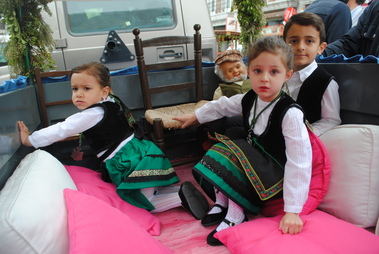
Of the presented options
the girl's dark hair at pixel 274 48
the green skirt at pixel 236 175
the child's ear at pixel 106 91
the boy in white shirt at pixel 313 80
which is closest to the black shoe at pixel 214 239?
the green skirt at pixel 236 175

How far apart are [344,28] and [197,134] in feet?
4.92

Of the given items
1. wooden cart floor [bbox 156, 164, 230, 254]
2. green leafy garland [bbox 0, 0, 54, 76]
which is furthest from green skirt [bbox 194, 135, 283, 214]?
green leafy garland [bbox 0, 0, 54, 76]

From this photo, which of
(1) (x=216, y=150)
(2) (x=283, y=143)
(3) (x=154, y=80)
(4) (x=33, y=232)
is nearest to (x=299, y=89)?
(2) (x=283, y=143)

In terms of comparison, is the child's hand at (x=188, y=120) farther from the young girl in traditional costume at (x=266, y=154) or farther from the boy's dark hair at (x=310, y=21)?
the boy's dark hair at (x=310, y=21)

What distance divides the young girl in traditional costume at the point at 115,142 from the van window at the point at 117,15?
118 cm

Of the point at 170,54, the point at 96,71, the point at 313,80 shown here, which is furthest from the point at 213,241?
the point at 170,54

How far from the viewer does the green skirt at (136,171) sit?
156cm

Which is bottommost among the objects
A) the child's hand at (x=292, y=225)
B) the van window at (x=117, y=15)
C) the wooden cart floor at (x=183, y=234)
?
the wooden cart floor at (x=183, y=234)

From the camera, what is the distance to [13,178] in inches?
42.5

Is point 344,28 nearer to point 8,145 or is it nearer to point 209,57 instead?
point 209,57

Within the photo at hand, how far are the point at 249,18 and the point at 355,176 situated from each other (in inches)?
67.1

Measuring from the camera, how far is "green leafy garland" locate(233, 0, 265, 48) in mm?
2424

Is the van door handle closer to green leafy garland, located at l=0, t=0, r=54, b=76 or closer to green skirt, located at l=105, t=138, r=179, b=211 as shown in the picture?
green leafy garland, located at l=0, t=0, r=54, b=76

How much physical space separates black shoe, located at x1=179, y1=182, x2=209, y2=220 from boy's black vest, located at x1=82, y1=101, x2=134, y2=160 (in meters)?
0.48
